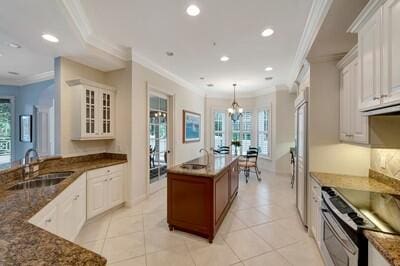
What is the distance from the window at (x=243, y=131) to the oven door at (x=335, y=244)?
569 cm

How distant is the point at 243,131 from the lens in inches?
305

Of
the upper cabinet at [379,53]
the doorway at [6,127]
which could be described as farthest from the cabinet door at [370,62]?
the doorway at [6,127]

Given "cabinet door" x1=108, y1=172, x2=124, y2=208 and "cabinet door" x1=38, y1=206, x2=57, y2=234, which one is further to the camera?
"cabinet door" x1=108, y1=172, x2=124, y2=208

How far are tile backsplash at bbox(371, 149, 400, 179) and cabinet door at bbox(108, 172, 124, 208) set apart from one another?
3.87 metres

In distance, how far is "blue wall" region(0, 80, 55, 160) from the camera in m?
5.10

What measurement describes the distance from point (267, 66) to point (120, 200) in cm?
424

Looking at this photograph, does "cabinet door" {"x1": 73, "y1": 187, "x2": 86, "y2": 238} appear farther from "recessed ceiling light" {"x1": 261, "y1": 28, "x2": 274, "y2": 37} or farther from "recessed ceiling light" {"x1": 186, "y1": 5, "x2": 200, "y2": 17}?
"recessed ceiling light" {"x1": 261, "y1": 28, "x2": 274, "y2": 37}

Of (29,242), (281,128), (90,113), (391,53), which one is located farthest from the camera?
(281,128)

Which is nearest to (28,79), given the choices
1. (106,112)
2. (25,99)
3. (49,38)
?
(25,99)

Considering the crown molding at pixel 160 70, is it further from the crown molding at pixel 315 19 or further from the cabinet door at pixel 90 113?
the crown molding at pixel 315 19

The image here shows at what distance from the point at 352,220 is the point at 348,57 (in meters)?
1.89

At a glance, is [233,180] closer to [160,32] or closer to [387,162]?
[387,162]

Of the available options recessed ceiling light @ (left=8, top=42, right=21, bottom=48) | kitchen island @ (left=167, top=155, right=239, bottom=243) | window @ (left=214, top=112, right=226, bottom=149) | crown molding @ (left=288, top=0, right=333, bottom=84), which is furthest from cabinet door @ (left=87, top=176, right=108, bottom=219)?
window @ (left=214, top=112, right=226, bottom=149)

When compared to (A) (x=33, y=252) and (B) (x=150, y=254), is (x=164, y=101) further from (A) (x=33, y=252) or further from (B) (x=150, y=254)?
(A) (x=33, y=252)
